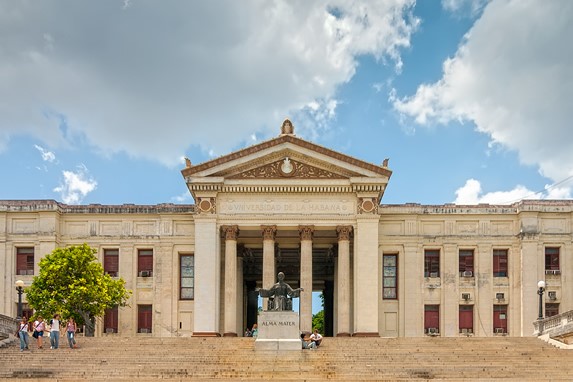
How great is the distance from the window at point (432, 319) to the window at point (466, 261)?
128 inches

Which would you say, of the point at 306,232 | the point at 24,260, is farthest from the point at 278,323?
the point at 24,260

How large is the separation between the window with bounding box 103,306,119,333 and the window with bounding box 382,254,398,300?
18.9 m

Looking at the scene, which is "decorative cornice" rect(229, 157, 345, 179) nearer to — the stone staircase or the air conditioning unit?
the air conditioning unit

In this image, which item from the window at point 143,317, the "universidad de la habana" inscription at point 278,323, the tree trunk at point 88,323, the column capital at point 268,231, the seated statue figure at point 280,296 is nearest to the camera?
the "universidad de la habana" inscription at point 278,323

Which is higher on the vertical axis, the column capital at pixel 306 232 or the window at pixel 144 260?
the column capital at pixel 306 232

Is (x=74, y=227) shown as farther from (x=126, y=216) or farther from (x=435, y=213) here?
(x=435, y=213)

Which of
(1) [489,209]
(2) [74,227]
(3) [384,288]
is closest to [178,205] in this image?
(2) [74,227]

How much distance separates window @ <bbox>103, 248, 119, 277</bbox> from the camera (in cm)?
5906

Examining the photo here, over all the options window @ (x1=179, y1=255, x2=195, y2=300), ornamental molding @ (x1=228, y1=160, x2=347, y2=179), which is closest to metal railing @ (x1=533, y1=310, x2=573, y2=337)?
ornamental molding @ (x1=228, y1=160, x2=347, y2=179)

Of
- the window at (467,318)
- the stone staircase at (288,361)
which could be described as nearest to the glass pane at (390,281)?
the window at (467,318)

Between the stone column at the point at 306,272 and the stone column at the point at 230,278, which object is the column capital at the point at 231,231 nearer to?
the stone column at the point at 230,278

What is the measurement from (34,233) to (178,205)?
10333 mm

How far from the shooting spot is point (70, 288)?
49.9m

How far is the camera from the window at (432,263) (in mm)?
58781
